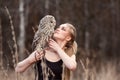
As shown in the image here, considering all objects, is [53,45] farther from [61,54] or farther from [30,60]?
[30,60]


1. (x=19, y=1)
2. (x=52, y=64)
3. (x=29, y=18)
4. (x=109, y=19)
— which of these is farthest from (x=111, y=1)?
(x=52, y=64)

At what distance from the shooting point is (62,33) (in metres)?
5.14

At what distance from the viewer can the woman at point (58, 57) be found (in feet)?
16.5

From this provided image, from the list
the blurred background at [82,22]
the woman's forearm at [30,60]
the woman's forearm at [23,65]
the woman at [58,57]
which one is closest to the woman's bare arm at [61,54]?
the woman at [58,57]

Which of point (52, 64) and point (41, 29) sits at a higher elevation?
point (41, 29)

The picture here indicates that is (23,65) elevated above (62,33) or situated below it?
below

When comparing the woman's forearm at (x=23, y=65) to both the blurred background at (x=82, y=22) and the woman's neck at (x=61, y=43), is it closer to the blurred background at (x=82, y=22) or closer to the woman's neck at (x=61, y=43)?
the woman's neck at (x=61, y=43)

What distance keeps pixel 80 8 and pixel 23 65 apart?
61.8ft

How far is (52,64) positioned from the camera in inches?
201

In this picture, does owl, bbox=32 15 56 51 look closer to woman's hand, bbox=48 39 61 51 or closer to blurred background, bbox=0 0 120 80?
woman's hand, bbox=48 39 61 51

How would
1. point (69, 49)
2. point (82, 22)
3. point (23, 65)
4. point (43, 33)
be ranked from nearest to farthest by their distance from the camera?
point (43, 33) → point (23, 65) → point (69, 49) → point (82, 22)

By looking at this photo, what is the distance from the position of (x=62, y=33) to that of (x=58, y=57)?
198mm

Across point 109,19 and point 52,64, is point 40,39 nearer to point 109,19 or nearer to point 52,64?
point 52,64

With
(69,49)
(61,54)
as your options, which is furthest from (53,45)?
(69,49)
